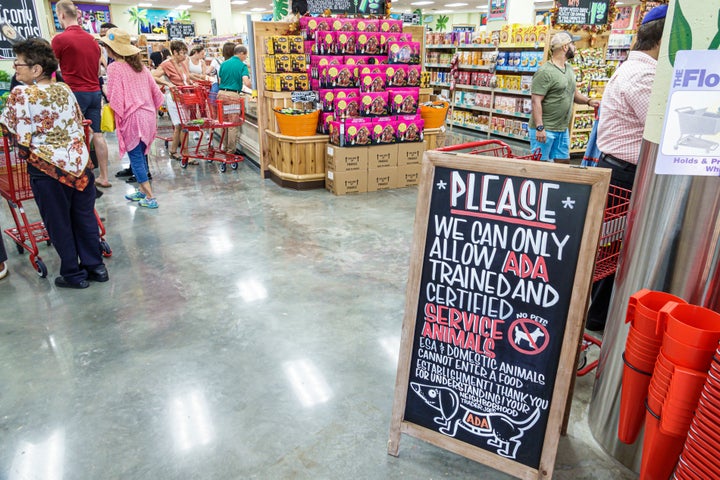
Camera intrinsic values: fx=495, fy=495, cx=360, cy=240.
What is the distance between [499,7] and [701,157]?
432 inches

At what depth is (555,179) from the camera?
1.65 metres

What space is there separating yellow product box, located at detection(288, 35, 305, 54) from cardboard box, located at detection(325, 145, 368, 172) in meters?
1.29

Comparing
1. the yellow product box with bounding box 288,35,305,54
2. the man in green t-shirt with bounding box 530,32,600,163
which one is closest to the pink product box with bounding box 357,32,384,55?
the yellow product box with bounding box 288,35,305,54

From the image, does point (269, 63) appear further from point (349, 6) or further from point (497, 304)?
point (497, 304)

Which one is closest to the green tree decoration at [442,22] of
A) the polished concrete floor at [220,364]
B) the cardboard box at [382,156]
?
the cardboard box at [382,156]

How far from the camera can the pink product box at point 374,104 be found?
19.7ft

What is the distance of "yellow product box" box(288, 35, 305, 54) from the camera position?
609 cm

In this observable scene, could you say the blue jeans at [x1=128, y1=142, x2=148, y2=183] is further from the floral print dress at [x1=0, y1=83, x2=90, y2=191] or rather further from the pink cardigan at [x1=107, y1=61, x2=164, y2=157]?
the floral print dress at [x1=0, y1=83, x2=90, y2=191]

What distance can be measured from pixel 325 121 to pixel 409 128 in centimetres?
107

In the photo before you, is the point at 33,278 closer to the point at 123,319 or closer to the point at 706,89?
the point at 123,319

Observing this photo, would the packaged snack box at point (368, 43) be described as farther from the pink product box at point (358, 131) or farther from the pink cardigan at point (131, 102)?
the pink cardigan at point (131, 102)

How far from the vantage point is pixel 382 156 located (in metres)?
6.23

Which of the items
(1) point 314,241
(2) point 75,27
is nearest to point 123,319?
(1) point 314,241

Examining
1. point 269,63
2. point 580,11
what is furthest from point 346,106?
point 580,11
